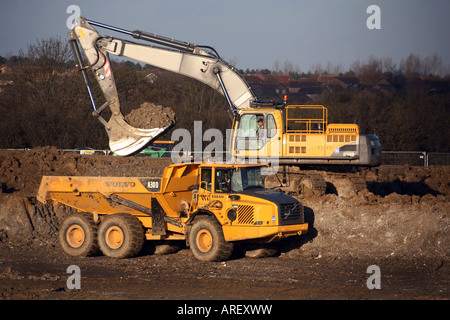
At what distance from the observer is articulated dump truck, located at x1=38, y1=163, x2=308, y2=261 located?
13.4 metres

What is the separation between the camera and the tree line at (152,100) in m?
35.6

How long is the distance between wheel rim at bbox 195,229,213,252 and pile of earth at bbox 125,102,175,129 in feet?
15.5

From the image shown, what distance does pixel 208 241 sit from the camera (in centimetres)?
1378

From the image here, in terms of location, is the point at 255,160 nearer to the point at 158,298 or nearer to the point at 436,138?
the point at 158,298

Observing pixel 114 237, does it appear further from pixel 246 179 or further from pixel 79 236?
pixel 246 179

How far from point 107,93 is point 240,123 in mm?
4016

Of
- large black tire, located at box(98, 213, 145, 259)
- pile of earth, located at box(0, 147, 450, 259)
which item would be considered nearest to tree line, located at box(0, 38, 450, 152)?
pile of earth, located at box(0, 147, 450, 259)

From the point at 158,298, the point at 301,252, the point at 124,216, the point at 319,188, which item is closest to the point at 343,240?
the point at 301,252

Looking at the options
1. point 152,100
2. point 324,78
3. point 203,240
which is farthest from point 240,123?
point 324,78

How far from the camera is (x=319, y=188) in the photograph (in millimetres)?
17375

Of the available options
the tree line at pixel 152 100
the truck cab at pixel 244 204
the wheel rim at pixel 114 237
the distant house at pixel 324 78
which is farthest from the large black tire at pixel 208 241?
the distant house at pixel 324 78

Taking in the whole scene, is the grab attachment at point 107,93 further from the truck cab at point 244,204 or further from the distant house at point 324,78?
the distant house at point 324,78

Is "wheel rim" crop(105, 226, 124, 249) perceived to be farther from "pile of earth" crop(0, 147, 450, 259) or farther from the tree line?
the tree line
